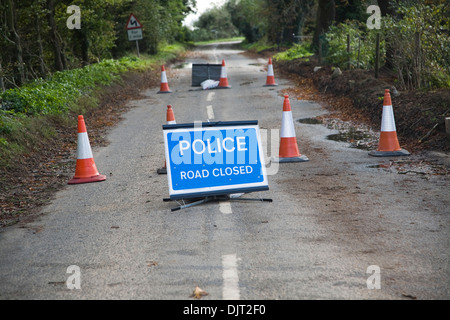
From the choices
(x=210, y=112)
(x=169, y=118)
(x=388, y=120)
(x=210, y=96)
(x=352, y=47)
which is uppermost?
(x=352, y=47)

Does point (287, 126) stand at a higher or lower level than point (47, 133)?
higher

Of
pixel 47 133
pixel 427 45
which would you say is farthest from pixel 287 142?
pixel 47 133

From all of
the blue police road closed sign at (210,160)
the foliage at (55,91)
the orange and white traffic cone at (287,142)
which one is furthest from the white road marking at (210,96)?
the blue police road closed sign at (210,160)

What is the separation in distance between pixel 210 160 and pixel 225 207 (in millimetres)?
608

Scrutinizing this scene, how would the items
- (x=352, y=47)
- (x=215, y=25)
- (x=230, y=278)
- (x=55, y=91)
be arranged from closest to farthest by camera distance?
(x=230, y=278) < (x=55, y=91) < (x=352, y=47) < (x=215, y=25)

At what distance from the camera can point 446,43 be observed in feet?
41.4

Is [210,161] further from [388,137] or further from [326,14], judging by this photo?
[326,14]

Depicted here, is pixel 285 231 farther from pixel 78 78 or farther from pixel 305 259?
pixel 78 78

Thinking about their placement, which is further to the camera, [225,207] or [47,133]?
[47,133]

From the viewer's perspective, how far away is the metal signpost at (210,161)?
7047 millimetres

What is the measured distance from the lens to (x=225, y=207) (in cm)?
Result: 702

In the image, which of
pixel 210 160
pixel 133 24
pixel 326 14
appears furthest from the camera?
pixel 133 24

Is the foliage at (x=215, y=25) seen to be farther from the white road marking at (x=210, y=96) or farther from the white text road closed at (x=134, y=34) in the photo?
the white road marking at (x=210, y=96)

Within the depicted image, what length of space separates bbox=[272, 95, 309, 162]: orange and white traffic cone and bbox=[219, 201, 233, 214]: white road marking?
2613 millimetres
